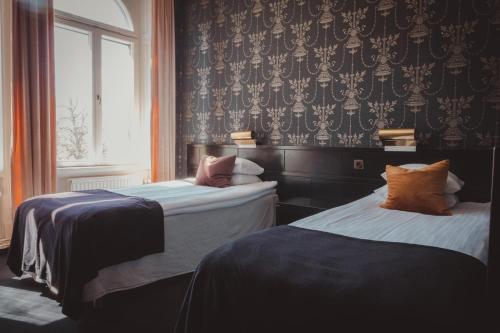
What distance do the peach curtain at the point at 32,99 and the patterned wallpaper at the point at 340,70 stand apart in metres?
1.59

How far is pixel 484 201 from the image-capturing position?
2.58m

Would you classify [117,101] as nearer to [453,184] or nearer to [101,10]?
[101,10]

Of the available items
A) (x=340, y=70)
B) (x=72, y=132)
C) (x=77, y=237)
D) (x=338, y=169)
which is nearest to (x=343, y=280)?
(x=77, y=237)

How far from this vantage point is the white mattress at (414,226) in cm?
161

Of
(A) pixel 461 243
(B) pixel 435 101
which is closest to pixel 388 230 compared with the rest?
(A) pixel 461 243

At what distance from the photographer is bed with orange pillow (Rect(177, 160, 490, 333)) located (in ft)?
3.56

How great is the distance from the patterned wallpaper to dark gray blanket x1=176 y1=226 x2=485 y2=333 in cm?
173

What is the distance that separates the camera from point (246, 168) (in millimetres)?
3674

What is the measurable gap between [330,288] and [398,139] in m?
2.02

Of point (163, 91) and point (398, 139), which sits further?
point (163, 91)

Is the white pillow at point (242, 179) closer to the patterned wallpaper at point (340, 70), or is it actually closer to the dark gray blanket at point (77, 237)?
the patterned wallpaper at point (340, 70)

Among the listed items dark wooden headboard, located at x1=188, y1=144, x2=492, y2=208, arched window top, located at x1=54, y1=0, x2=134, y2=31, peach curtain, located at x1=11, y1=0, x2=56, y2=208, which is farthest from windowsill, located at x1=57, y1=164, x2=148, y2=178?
arched window top, located at x1=54, y1=0, x2=134, y2=31

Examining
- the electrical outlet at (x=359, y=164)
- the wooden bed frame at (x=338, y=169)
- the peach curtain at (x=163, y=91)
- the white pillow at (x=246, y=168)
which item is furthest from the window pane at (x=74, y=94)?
the electrical outlet at (x=359, y=164)

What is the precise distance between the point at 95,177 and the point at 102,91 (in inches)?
40.4
